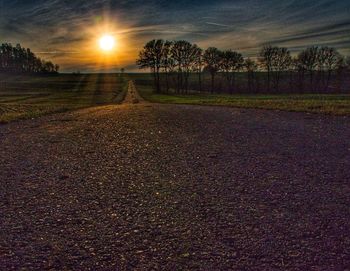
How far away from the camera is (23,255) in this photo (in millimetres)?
4492

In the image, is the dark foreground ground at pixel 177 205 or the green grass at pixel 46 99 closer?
the dark foreground ground at pixel 177 205

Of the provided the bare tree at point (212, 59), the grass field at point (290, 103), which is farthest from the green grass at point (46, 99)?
the bare tree at point (212, 59)

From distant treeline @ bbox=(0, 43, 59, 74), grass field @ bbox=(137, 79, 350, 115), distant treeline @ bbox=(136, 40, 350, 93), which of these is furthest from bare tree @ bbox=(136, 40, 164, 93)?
distant treeline @ bbox=(0, 43, 59, 74)

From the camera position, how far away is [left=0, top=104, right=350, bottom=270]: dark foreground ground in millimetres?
4434

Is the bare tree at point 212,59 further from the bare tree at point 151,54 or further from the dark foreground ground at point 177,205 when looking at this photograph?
the dark foreground ground at point 177,205

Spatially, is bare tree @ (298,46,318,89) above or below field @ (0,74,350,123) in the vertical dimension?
above

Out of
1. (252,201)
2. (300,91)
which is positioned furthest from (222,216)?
(300,91)

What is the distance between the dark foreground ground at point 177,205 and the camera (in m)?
4.43

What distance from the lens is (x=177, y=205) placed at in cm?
625

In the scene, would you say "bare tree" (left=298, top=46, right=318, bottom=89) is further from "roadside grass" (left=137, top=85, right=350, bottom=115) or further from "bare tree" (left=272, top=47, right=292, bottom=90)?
"roadside grass" (left=137, top=85, right=350, bottom=115)

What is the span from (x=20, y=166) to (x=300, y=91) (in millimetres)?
76402

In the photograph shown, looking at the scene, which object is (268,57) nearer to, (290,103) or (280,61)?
(280,61)

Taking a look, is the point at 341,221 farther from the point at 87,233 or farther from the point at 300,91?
the point at 300,91

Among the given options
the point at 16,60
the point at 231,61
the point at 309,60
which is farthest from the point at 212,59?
the point at 16,60
